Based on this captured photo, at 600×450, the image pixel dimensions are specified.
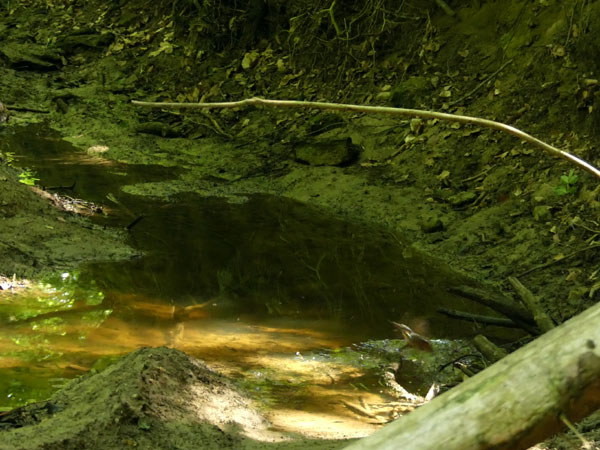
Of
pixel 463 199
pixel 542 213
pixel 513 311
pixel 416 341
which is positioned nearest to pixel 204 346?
pixel 416 341

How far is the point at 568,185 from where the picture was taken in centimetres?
616

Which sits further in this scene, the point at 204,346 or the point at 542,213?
the point at 542,213

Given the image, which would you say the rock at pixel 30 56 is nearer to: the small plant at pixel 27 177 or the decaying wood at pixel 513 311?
the small plant at pixel 27 177

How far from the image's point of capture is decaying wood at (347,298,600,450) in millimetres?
1503

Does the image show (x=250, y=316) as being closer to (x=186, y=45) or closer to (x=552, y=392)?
(x=552, y=392)

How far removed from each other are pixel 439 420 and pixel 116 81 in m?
10.6

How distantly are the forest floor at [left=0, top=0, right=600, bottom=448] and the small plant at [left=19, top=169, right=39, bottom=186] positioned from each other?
0.48 ft

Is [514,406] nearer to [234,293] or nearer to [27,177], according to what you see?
[234,293]

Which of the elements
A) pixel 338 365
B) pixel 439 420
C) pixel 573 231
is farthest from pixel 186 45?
pixel 439 420

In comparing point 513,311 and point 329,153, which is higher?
point 513,311

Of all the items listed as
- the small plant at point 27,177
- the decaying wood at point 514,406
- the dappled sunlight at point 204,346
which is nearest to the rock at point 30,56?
the small plant at point 27,177

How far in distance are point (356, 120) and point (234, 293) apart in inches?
162

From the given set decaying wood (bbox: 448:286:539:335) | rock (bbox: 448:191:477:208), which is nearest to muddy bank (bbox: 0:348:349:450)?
decaying wood (bbox: 448:286:539:335)

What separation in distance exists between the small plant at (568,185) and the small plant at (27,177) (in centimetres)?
471
